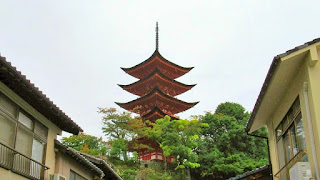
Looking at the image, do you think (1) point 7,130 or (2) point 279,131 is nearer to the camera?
(1) point 7,130

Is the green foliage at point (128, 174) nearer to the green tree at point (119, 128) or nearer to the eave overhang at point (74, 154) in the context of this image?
the green tree at point (119, 128)

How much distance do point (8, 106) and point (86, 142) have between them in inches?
1138

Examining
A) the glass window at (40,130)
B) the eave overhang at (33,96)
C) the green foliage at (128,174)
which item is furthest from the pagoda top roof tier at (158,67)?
the glass window at (40,130)

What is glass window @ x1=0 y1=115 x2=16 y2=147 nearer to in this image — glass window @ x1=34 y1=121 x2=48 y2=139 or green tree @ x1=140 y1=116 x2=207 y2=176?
glass window @ x1=34 y1=121 x2=48 y2=139

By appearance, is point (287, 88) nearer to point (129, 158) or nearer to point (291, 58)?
point (291, 58)

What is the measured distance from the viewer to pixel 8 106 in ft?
29.9

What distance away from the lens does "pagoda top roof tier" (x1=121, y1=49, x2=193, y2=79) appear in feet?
162

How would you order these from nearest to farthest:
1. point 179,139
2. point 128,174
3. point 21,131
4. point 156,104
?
point 21,131 < point 128,174 < point 179,139 < point 156,104

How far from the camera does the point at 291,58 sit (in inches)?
285

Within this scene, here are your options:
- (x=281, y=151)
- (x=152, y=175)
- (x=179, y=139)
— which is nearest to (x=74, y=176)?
(x=281, y=151)

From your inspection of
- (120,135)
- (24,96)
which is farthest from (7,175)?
(120,135)

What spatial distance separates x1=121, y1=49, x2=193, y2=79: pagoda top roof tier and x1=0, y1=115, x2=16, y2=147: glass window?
40168mm

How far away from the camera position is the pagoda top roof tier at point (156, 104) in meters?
46.7

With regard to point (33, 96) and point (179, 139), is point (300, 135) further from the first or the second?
point (179, 139)
